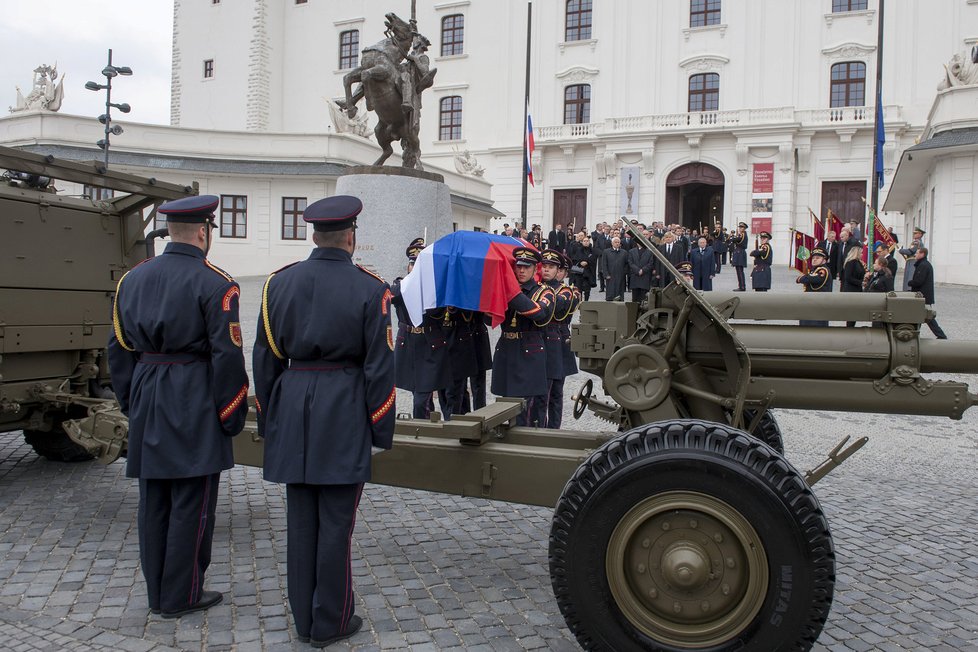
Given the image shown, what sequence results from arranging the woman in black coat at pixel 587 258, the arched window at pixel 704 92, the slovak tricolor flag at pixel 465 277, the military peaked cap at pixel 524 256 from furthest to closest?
the arched window at pixel 704 92 → the woman in black coat at pixel 587 258 → the military peaked cap at pixel 524 256 → the slovak tricolor flag at pixel 465 277

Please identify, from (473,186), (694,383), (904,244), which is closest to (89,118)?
(473,186)

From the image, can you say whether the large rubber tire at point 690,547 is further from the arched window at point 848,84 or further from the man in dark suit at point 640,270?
the arched window at point 848,84

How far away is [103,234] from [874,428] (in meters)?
7.47

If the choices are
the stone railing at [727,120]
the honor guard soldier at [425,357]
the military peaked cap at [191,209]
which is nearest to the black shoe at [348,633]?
the military peaked cap at [191,209]

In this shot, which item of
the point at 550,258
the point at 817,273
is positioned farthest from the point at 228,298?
the point at 817,273

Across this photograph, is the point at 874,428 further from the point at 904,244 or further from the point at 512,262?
the point at 904,244

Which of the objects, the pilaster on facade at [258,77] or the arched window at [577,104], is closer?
the arched window at [577,104]

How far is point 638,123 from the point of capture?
40750mm

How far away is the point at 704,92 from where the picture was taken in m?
41.1

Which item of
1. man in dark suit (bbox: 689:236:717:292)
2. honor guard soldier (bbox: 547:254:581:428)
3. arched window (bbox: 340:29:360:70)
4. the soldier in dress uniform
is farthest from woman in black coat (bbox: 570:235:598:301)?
arched window (bbox: 340:29:360:70)

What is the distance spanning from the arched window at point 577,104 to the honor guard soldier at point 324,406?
135 ft

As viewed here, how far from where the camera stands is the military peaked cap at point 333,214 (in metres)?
3.70

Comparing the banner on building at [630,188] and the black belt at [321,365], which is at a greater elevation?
the banner on building at [630,188]

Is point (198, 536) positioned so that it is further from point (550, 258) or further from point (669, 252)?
point (669, 252)
